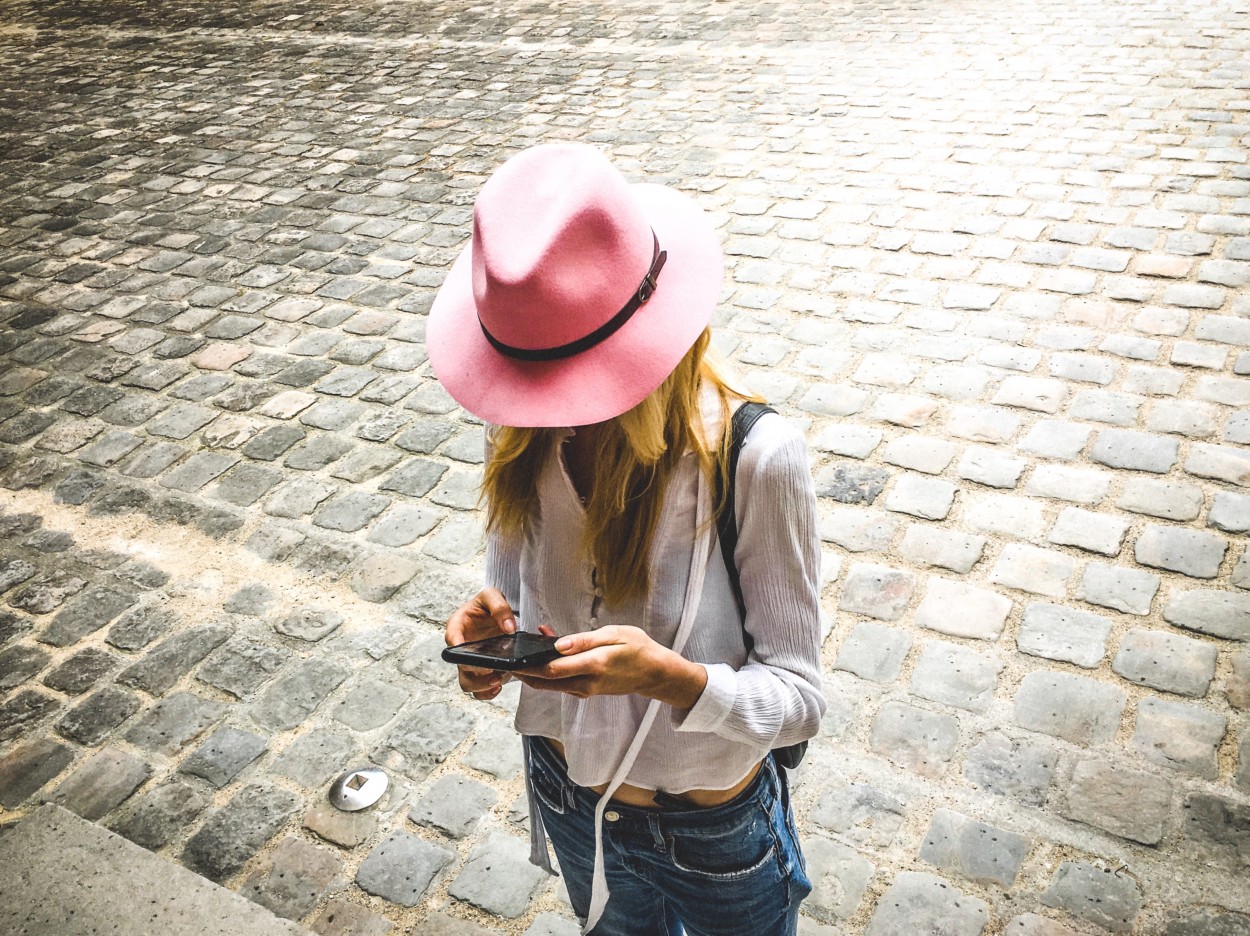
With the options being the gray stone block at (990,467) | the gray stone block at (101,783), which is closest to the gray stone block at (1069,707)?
the gray stone block at (990,467)

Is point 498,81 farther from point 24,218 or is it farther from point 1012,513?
point 1012,513

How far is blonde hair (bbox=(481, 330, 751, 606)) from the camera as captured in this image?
5.44ft

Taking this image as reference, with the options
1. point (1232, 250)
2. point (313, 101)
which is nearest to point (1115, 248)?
point (1232, 250)

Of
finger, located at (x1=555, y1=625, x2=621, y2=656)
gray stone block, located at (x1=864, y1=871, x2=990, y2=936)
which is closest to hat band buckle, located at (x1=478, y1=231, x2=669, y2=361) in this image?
finger, located at (x1=555, y1=625, x2=621, y2=656)

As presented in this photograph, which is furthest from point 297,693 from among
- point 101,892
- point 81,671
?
point 101,892

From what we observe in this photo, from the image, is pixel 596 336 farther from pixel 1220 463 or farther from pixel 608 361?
pixel 1220 463

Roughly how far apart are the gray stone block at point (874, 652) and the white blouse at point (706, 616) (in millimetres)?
1999

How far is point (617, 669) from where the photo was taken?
1543 mm

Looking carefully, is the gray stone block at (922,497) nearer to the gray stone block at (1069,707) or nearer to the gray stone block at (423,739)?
the gray stone block at (1069,707)

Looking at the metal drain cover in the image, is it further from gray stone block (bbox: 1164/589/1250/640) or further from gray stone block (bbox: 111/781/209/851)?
gray stone block (bbox: 1164/589/1250/640)

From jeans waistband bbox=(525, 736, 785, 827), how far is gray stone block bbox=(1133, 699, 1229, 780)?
1901 millimetres

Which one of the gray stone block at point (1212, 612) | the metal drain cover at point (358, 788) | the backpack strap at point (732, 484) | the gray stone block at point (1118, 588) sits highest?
the backpack strap at point (732, 484)

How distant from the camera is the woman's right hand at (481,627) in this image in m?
1.78

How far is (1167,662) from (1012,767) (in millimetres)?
756
